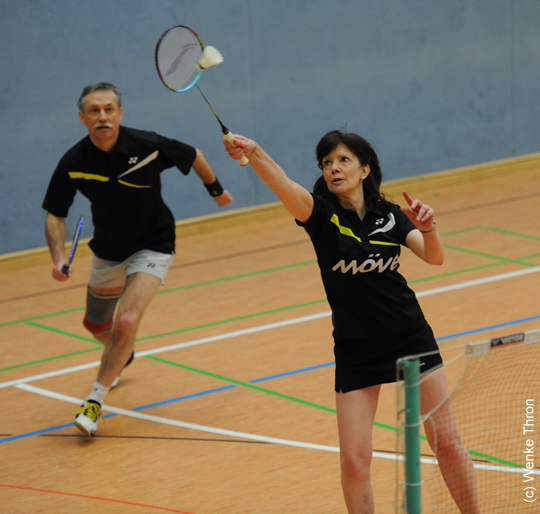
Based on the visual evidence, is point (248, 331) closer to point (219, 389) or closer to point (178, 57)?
point (219, 389)

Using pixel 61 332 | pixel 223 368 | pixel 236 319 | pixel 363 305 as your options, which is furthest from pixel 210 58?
pixel 61 332

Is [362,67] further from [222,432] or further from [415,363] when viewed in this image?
[415,363]

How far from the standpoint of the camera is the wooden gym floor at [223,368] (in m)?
5.79

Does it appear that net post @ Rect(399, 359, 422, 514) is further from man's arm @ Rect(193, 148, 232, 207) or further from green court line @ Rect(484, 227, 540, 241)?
green court line @ Rect(484, 227, 540, 241)

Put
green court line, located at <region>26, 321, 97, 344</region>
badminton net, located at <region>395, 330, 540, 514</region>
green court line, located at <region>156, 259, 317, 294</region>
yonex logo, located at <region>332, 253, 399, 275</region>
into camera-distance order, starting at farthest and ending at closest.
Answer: green court line, located at <region>156, 259, 317, 294</region>, green court line, located at <region>26, 321, 97, 344</region>, badminton net, located at <region>395, 330, 540, 514</region>, yonex logo, located at <region>332, 253, 399, 275</region>

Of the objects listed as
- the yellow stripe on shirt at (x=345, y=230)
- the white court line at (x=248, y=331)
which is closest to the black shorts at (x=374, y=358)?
the yellow stripe on shirt at (x=345, y=230)

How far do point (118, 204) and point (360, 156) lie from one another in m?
2.53

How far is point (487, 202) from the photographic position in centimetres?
1223

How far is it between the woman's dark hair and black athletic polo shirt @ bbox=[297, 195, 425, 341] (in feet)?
0.67

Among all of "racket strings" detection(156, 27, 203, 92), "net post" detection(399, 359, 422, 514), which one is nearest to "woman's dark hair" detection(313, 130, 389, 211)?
"racket strings" detection(156, 27, 203, 92)

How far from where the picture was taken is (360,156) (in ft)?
15.8

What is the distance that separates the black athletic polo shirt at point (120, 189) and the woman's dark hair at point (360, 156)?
226 cm

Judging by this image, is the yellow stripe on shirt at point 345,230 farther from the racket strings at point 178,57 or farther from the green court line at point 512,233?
the green court line at point 512,233

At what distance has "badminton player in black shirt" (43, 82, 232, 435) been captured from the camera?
6699 mm
